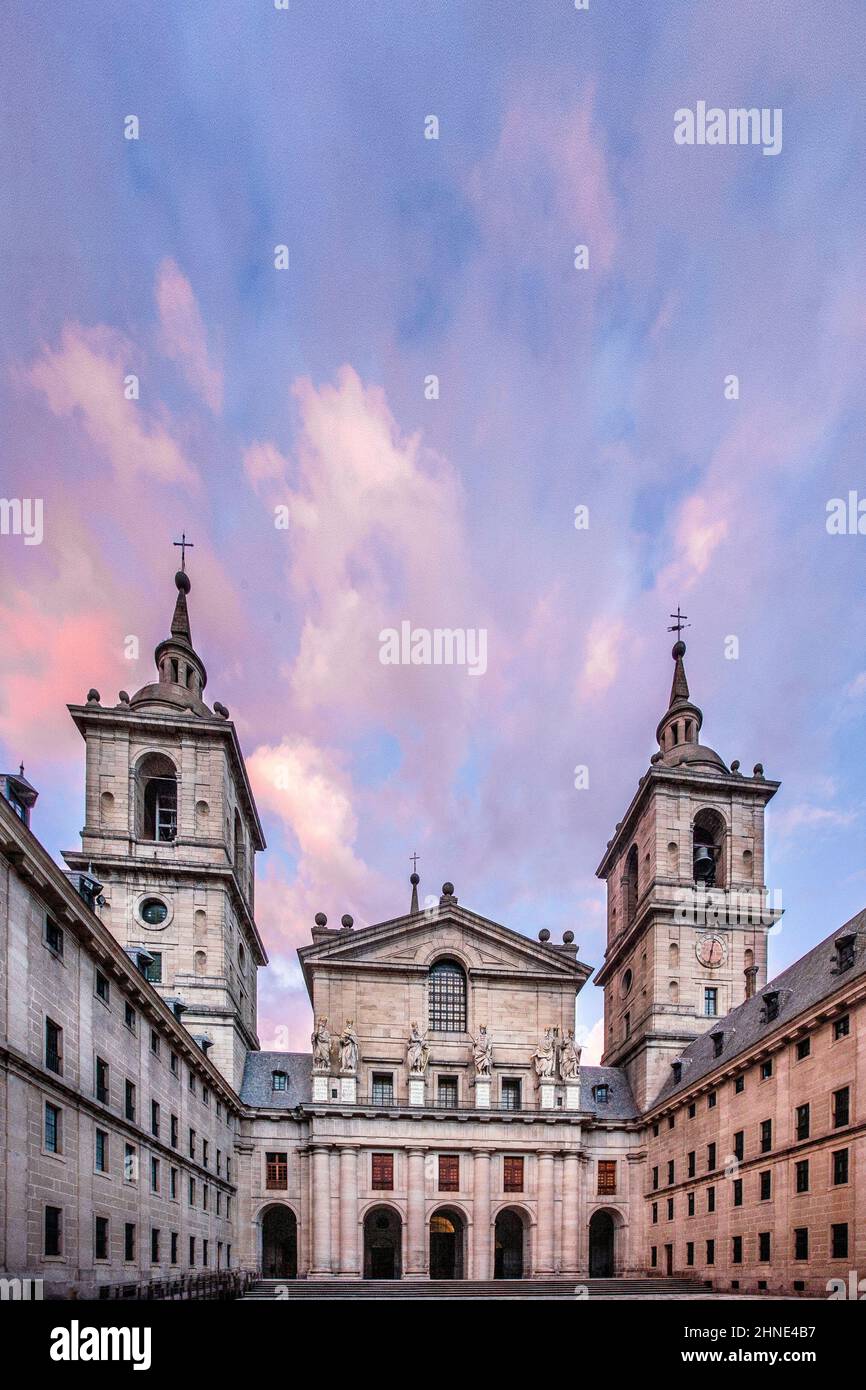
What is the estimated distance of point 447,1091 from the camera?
172ft

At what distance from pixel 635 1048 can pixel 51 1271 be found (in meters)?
45.1

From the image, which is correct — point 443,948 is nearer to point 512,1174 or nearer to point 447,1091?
point 447,1091

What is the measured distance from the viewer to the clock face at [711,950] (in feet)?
183

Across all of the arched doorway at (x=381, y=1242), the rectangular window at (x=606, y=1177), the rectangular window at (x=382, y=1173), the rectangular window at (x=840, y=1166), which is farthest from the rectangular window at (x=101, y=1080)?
the rectangular window at (x=606, y=1177)

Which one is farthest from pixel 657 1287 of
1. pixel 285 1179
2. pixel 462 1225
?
pixel 285 1179

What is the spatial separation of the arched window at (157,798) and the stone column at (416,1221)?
2535 centimetres

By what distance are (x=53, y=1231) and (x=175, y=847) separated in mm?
32771

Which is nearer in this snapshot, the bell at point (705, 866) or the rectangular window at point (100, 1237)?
the rectangular window at point (100, 1237)

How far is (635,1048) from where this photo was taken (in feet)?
186

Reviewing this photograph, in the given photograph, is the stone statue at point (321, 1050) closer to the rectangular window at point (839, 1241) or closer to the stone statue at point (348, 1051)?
the stone statue at point (348, 1051)

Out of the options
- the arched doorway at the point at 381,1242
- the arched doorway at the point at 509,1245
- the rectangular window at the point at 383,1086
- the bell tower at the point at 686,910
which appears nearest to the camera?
the rectangular window at the point at 383,1086

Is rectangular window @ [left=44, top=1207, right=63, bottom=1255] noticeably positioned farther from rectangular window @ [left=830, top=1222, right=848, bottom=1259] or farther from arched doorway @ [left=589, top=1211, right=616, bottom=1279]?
arched doorway @ [left=589, top=1211, right=616, bottom=1279]

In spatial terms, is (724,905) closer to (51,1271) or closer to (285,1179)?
(285,1179)

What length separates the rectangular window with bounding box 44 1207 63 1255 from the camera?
20047mm
